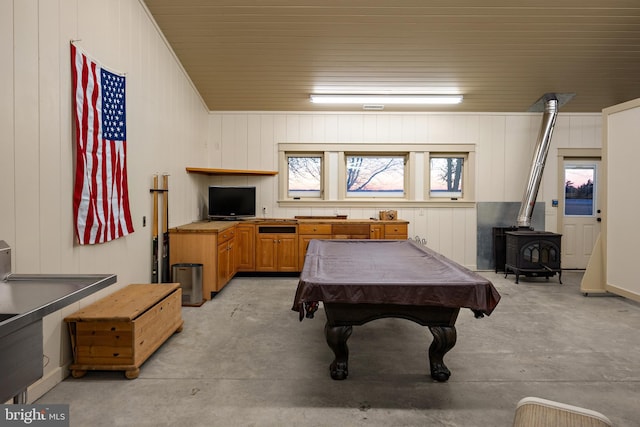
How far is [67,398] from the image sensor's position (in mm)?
2314

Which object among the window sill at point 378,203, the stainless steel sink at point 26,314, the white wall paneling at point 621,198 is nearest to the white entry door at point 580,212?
the window sill at point 378,203

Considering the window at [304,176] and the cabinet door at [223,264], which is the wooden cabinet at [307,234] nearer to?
the window at [304,176]

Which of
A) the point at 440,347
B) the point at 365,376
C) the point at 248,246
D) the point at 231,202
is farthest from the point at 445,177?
the point at 365,376

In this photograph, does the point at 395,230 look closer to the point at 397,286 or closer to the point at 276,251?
the point at 276,251

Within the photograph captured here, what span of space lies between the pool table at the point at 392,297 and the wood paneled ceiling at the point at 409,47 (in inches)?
117

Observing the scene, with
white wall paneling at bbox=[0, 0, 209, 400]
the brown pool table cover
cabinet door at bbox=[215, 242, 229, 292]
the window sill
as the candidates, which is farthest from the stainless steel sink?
the window sill

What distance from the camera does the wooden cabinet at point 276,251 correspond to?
577 centimetres

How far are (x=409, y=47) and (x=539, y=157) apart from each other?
2.97m

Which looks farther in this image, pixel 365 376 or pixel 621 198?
pixel 621 198

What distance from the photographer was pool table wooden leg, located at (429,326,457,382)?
241 centimetres

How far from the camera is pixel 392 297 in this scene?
222cm

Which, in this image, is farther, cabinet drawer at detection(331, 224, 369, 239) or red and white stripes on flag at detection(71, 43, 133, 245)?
cabinet drawer at detection(331, 224, 369, 239)

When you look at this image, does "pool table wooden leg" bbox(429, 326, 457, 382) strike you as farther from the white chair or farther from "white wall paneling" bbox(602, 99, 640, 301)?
"white wall paneling" bbox(602, 99, 640, 301)

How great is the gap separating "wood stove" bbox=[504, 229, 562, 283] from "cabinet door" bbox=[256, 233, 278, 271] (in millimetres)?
3760
